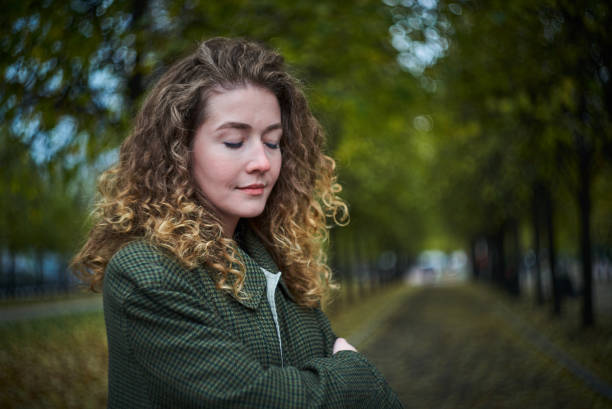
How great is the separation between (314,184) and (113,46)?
5.00 m

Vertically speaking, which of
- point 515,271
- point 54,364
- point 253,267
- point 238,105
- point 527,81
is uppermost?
point 527,81

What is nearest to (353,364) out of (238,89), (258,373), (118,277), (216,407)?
(258,373)

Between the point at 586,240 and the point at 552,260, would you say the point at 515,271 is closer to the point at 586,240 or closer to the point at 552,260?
the point at 552,260

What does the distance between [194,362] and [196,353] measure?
24 mm

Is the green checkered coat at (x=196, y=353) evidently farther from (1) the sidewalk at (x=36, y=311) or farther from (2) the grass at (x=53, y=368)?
(1) the sidewalk at (x=36, y=311)

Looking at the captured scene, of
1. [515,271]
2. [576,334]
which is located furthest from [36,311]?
[576,334]

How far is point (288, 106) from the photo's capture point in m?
2.36

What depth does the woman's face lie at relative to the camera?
6.31 feet

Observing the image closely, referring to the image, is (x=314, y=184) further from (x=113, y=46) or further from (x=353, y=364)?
(x=113, y=46)

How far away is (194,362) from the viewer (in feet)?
5.18

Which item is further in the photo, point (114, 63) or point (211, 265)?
point (114, 63)

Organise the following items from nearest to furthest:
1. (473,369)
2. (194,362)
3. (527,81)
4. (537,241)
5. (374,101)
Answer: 1. (194,362)
2. (374,101)
3. (473,369)
4. (527,81)
5. (537,241)

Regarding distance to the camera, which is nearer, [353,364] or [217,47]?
[353,364]

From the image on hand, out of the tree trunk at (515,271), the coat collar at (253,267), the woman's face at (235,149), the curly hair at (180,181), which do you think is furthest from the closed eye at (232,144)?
the tree trunk at (515,271)
